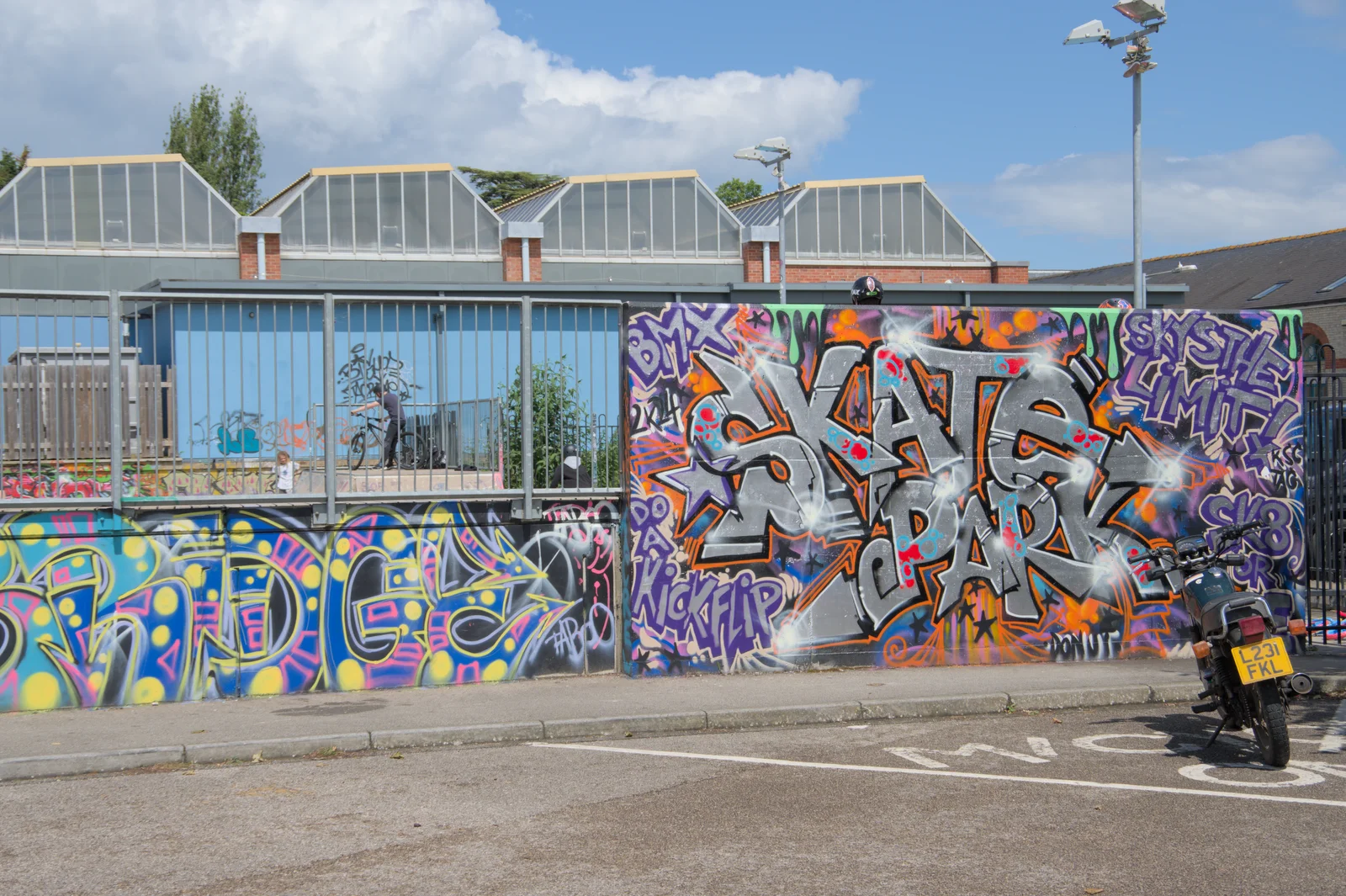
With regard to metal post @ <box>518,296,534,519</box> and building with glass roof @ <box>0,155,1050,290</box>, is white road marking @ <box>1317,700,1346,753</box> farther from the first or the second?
building with glass roof @ <box>0,155,1050,290</box>

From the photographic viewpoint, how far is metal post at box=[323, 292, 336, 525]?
9219mm

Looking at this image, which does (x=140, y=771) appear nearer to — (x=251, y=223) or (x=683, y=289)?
(x=683, y=289)

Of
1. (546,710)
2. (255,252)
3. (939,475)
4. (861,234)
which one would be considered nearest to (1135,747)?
(939,475)

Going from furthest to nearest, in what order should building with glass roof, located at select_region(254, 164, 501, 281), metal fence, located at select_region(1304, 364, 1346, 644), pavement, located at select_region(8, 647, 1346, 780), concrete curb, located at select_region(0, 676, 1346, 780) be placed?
building with glass roof, located at select_region(254, 164, 501, 281) → metal fence, located at select_region(1304, 364, 1346, 644) → pavement, located at select_region(8, 647, 1346, 780) → concrete curb, located at select_region(0, 676, 1346, 780)

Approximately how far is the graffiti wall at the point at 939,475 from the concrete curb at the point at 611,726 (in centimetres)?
131

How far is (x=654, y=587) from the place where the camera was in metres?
9.81

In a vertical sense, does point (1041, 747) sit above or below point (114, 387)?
below

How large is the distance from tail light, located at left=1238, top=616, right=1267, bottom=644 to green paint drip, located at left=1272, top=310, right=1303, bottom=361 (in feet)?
15.6

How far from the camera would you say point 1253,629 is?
6973 mm

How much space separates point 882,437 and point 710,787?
4196 millimetres

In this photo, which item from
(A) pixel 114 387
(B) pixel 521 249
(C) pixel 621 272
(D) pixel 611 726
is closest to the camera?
(D) pixel 611 726

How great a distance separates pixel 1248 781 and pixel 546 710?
442 centimetres

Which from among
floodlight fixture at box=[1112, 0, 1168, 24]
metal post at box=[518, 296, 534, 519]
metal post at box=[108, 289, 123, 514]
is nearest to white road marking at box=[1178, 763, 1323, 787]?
metal post at box=[518, 296, 534, 519]

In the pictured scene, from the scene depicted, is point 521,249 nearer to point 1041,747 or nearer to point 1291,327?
point 1291,327
